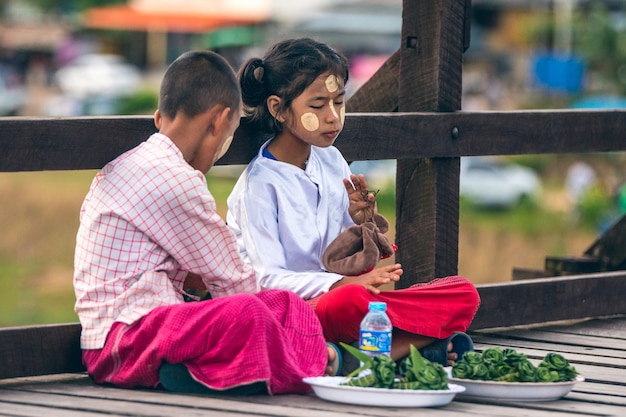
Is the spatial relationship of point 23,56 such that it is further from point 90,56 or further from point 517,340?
point 517,340

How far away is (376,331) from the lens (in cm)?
399

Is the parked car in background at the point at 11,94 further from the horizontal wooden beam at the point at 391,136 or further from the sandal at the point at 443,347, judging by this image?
the sandal at the point at 443,347

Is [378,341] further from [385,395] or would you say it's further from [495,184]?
[495,184]

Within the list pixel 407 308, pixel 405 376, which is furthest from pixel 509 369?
pixel 407 308

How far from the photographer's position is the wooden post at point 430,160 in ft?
16.1

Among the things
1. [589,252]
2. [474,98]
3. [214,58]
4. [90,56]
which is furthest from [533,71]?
[214,58]

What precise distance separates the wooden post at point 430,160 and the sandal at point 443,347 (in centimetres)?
66

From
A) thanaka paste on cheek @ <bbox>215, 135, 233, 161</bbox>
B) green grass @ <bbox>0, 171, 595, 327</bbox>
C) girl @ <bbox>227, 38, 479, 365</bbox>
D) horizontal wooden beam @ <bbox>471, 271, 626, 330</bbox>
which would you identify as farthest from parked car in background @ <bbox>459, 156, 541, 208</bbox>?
thanaka paste on cheek @ <bbox>215, 135, 233, 161</bbox>

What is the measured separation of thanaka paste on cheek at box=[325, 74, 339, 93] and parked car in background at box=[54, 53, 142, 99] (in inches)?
1191

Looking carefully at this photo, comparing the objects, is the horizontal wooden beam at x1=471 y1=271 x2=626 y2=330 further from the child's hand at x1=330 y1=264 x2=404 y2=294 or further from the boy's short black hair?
the boy's short black hair

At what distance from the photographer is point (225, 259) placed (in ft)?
13.0

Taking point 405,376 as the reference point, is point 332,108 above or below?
above

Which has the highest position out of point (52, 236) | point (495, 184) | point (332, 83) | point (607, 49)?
point (607, 49)

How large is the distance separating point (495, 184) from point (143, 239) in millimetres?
22432
